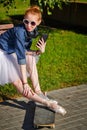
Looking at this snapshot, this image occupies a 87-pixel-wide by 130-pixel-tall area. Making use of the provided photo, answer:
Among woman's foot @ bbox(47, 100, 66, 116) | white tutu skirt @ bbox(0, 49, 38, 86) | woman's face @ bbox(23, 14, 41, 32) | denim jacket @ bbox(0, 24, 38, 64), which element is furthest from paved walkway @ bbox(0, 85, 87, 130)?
woman's face @ bbox(23, 14, 41, 32)

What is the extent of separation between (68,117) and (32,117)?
0.55 metres

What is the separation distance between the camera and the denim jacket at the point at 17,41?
5.27 meters

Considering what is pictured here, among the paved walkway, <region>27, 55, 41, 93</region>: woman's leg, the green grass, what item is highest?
<region>27, 55, 41, 93</region>: woman's leg

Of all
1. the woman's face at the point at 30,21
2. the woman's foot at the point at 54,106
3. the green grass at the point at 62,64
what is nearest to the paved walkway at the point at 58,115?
the woman's foot at the point at 54,106

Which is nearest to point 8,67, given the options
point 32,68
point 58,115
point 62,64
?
point 32,68

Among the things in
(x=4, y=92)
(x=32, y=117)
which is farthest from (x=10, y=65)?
(x=4, y=92)

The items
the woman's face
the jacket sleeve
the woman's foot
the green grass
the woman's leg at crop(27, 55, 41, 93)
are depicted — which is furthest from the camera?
the green grass

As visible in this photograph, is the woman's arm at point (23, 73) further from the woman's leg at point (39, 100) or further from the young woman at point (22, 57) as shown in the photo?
the woman's leg at point (39, 100)

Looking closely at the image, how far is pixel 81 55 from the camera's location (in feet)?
31.4

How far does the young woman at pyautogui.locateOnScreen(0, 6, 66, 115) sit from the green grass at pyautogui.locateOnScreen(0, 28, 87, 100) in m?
1.21

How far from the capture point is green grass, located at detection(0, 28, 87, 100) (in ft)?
24.2

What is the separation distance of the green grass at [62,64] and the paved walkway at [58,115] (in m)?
0.41

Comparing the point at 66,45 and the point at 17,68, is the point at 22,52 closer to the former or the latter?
the point at 17,68

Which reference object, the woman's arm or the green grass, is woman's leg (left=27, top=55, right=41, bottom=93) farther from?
the green grass
